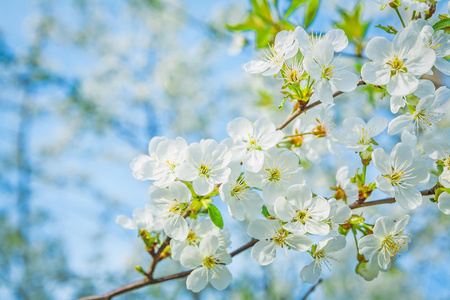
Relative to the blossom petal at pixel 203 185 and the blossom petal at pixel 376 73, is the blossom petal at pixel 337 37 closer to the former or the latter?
the blossom petal at pixel 376 73

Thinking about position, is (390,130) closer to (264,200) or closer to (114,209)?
(264,200)

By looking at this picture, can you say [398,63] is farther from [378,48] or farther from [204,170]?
[204,170]

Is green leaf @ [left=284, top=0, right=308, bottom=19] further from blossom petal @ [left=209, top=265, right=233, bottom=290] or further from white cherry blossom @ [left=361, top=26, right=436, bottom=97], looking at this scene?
blossom petal @ [left=209, top=265, right=233, bottom=290]

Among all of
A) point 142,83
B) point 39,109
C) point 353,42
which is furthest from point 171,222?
point 39,109

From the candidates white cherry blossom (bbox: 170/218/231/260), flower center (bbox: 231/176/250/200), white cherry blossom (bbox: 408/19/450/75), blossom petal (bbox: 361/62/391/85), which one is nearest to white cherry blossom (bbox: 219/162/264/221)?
flower center (bbox: 231/176/250/200)

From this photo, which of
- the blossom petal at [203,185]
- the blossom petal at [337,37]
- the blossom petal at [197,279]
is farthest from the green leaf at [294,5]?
the blossom petal at [197,279]

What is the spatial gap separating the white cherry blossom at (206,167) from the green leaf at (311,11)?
0.80 metres

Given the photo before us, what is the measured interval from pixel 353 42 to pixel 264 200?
929mm

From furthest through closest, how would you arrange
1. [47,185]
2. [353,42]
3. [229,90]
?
[47,185] < [229,90] < [353,42]

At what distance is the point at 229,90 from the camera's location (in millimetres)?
5676

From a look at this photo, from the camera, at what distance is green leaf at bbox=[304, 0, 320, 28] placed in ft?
4.05

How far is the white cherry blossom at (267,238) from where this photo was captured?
2.35ft

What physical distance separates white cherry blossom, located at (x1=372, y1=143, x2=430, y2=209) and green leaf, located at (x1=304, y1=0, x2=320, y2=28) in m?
0.73

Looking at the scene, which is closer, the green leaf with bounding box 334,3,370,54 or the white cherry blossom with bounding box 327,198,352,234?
the white cherry blossom with bounding box 327,198,352,234
